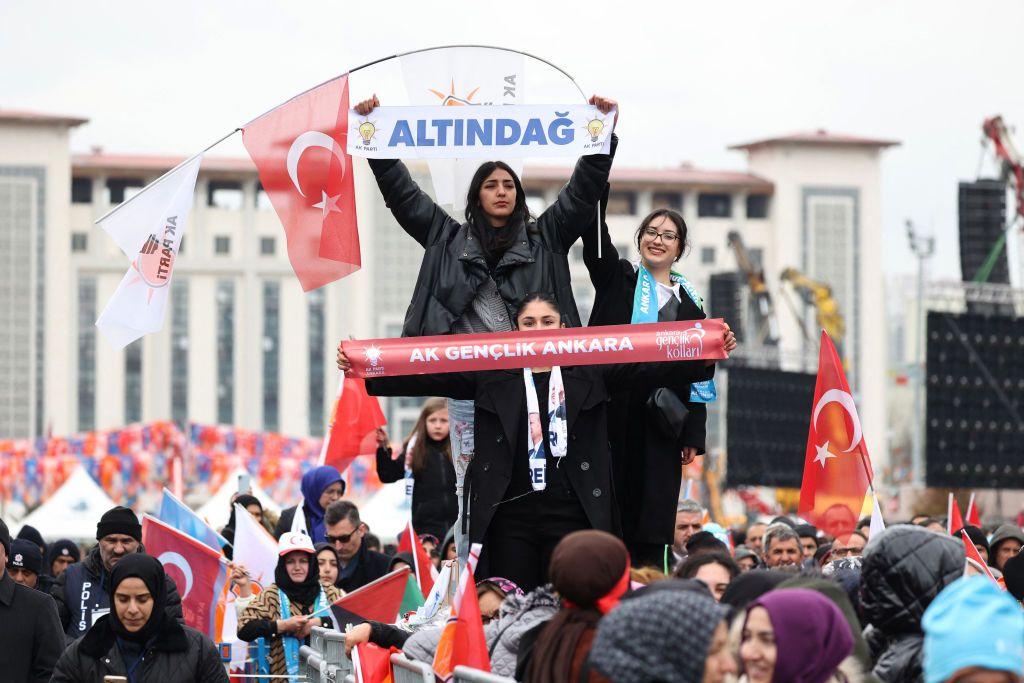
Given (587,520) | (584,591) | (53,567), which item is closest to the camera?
(584,591)

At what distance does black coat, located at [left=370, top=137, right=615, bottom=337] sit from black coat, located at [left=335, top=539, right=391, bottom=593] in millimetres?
3491

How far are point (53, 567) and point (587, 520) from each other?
644cm

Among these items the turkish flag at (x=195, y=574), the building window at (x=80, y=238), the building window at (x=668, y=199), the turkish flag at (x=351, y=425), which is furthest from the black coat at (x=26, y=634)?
the building window at (x=668, y=199)

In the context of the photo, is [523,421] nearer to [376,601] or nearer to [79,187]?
[376,601]

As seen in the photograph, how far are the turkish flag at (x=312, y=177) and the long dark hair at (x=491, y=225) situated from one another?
4.39ft

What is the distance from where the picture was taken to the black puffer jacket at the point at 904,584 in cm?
533

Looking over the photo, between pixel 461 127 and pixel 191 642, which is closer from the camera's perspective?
pixel 191 642

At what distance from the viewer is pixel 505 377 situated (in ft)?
23.9

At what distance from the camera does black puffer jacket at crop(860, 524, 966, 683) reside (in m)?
5.33

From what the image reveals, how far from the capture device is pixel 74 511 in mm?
31250

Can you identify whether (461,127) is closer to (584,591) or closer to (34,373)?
(584,591)

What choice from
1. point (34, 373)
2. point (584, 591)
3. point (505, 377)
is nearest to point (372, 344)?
point (505, 377)

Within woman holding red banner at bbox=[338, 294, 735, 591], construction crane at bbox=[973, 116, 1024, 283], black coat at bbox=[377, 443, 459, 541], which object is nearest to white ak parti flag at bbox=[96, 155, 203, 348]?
woman holding red banner at bbox=[338, 294, 735, 591]

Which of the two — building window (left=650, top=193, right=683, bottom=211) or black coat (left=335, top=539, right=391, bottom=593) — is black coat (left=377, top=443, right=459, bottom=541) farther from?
building window (left=650, top=193, right=683, bottom=211)
